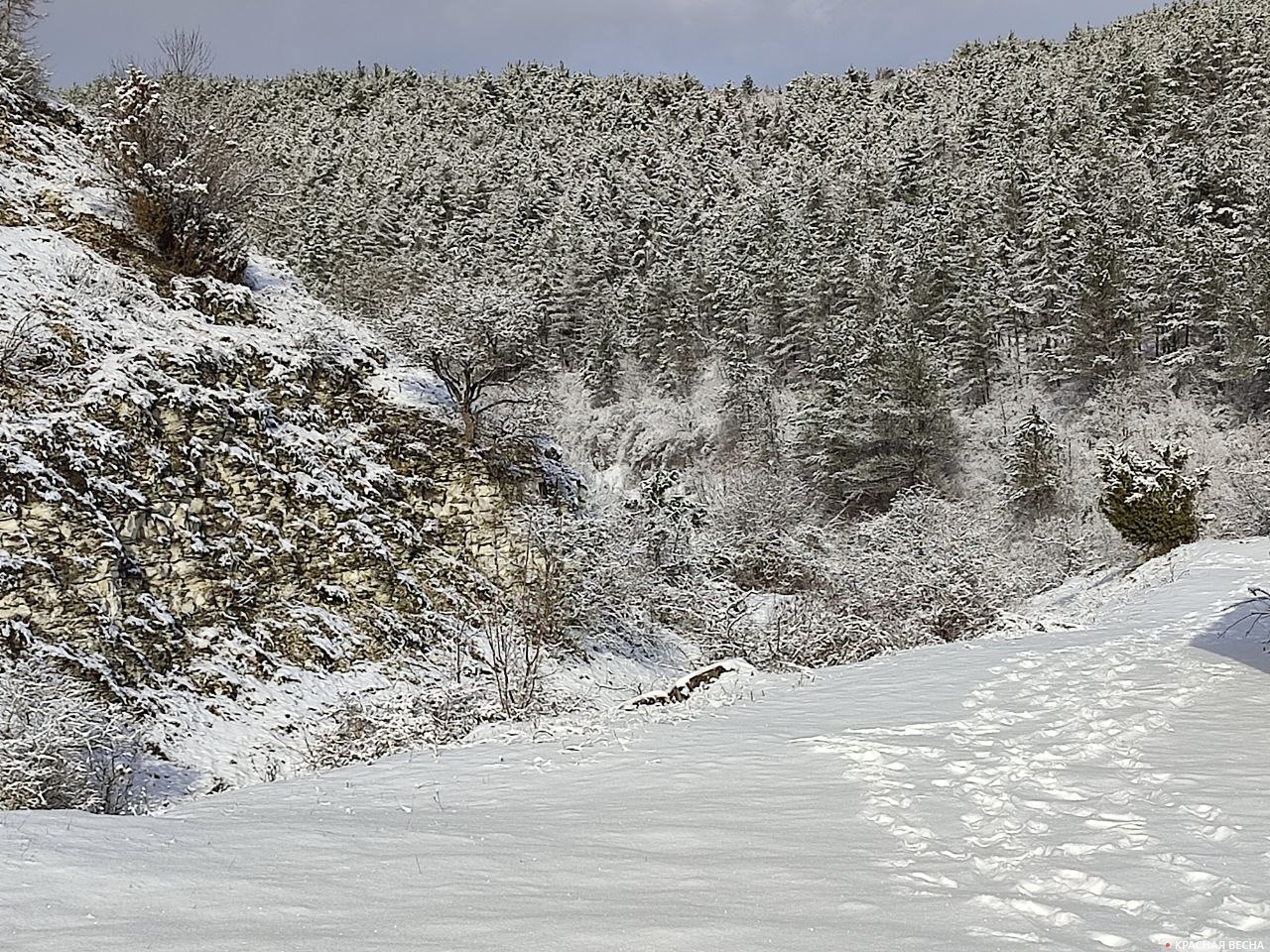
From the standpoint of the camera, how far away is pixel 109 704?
1067cm

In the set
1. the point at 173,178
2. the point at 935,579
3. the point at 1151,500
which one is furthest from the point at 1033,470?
the point at 173,178

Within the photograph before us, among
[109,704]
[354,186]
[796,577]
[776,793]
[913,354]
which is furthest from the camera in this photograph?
[354,186]

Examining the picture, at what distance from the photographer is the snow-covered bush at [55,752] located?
729 centimetres

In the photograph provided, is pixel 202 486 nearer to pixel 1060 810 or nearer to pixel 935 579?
pixel 1060 810

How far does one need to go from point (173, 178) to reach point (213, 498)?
7.04m

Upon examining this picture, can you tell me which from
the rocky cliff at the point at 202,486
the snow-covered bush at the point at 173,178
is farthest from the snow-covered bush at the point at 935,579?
the snow-covered bush at the point at 173,178

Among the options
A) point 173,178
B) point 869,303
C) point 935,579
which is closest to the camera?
point 173,178

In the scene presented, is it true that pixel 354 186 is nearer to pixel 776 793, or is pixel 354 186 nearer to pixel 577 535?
pixel 577 535

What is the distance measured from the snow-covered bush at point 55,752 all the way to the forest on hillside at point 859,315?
9005 millimetres

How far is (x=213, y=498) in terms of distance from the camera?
14.0 meters

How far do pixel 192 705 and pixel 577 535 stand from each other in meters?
7.47

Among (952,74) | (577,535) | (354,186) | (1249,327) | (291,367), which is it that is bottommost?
(577,535)

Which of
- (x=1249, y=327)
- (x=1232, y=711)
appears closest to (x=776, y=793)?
(x=1232, y=711)

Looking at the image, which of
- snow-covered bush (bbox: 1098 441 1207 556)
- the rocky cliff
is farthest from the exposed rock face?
snow-covered bush (bbox: 1098 441 1207 556)
